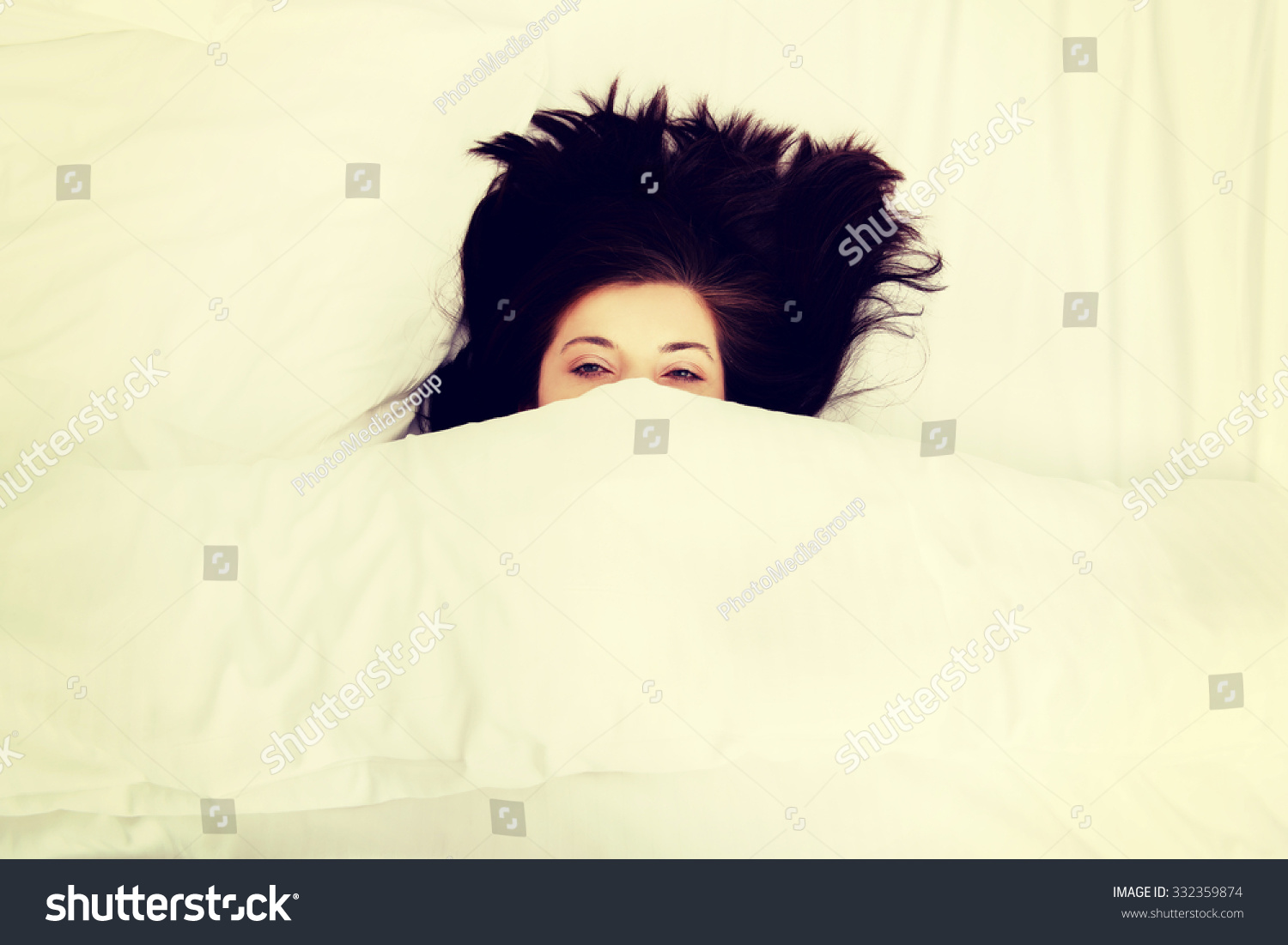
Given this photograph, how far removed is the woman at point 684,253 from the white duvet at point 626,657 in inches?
14.8

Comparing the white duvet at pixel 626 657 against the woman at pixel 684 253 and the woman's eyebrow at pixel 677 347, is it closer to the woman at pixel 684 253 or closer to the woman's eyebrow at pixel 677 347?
the woman's eyebrow at pixel 677 347

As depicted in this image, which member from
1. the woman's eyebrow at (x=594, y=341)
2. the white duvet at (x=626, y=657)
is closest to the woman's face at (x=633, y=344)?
the woman's eyebrow at (x=594, y=341)

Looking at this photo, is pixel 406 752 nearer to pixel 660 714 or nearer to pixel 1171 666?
pixel 660 714

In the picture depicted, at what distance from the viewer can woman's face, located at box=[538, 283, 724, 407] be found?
3.31 feet

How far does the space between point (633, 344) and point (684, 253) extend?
0.19 m

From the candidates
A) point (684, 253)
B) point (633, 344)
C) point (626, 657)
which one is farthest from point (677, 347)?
point (626, 657)

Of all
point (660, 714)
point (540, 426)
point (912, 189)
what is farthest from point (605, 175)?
point (660, 714)

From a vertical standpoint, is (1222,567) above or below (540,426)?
below

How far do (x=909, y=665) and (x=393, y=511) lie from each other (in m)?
0.46

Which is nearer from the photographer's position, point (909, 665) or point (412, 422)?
point (909, 665)

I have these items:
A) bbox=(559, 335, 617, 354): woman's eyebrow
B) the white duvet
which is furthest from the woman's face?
the white duvet

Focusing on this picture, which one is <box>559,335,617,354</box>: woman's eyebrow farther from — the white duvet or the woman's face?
the white duvet

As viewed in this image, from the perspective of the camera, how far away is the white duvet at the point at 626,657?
0.65 metres
